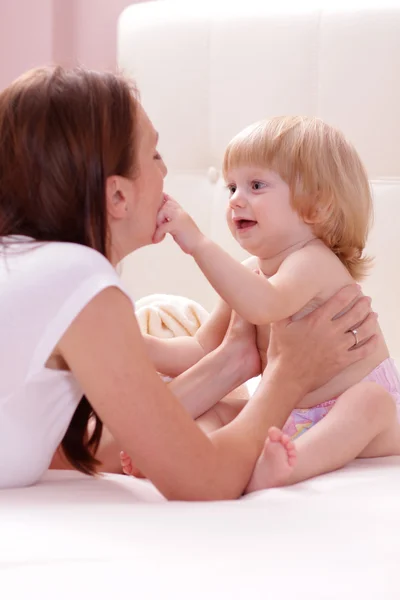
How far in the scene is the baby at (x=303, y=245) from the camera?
157 cm

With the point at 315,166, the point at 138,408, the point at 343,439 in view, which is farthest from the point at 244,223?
the point at 138,408

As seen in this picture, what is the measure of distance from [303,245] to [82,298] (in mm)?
656

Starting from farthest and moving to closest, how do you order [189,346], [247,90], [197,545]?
[247,90] < [189,346] < [197,545]

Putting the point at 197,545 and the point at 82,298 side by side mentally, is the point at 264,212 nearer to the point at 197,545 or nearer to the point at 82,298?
the point at 82,298

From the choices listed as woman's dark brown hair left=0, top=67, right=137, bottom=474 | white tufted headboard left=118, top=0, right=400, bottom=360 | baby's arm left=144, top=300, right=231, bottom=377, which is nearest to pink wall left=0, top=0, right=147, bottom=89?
white tufted headboard left=118, top=0, right=400, bottom=360

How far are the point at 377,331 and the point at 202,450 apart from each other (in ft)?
1.82

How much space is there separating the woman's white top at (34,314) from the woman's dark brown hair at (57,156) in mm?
58

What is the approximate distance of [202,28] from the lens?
107 inches

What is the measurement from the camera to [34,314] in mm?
1190

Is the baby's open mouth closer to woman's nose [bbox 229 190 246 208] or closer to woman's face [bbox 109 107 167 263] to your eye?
woman's nose [bbox 229 190 246 208]

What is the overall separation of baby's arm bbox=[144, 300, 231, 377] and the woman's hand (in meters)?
0.23

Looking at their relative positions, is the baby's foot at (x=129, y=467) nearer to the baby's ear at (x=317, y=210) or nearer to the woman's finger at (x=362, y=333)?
the woman's finger at (x=362, y=333)

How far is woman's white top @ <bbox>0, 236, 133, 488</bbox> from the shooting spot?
3.89ft

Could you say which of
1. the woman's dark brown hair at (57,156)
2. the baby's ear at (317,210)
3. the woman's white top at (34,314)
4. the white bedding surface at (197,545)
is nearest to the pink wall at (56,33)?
the baby's ear at (317,210)
